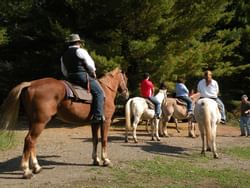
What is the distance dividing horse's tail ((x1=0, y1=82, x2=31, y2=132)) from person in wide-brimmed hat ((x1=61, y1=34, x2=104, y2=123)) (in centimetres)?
116

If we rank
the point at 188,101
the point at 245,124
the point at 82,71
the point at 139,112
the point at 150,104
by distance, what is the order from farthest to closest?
the point at 245,124, the point at 188,101, the point at 150,104, the point at 139,112, the point at 82,71

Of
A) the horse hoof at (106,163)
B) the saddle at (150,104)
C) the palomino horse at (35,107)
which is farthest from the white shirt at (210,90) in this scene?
the palomino horse at (35,107)

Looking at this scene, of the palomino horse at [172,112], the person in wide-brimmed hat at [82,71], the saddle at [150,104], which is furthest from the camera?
the palomino horse at [172,112]

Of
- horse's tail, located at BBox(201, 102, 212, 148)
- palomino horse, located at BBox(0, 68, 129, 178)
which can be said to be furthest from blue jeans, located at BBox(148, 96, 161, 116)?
palomino horse, located at BBox(0, 68, 129, 178)

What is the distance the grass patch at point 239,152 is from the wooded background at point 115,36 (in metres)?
7.20

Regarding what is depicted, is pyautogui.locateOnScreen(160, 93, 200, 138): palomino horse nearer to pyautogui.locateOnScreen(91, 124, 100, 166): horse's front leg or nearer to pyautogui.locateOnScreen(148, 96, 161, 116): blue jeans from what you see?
pyautogui.locateOnScreen(148, 96, 161, 116): blue jeans

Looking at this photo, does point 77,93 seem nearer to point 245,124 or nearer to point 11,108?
point 11,108

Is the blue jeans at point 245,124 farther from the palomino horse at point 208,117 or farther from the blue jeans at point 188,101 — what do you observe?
the palomino horse at point 208,117

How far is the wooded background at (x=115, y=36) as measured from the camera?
20.9 metres

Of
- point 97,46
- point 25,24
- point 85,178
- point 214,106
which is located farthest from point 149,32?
point 85,178

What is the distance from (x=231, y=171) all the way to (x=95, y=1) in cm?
1243

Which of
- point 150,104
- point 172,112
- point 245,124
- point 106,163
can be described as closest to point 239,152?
point 150,104

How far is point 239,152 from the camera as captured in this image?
13914mm

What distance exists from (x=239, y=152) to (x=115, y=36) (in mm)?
9355
